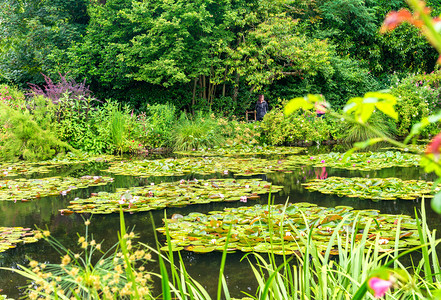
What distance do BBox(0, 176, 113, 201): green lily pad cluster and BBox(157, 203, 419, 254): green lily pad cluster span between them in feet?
7.35

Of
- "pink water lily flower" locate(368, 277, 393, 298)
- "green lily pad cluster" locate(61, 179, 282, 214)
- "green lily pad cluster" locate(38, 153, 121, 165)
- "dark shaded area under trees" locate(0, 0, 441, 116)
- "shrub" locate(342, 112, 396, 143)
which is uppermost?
"dark shaded area under trees" locate(0, 0, 441, 116)

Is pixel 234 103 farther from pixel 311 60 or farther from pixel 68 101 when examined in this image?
pixel 68 101

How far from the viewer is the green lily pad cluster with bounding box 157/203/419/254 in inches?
121

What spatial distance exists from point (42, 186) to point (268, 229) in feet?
11.5

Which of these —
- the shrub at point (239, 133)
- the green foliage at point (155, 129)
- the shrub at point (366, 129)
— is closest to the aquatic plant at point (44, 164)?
the green foliage at point (155, 129)

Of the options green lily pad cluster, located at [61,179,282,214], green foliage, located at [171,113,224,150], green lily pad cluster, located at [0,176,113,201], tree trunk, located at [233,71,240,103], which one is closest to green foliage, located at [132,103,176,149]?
green foliage, located at [171,113,224,150]

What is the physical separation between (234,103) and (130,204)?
970 cm

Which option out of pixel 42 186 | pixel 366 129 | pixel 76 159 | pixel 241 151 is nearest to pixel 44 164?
pixel 76 159

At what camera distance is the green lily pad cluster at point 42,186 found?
16.6ft

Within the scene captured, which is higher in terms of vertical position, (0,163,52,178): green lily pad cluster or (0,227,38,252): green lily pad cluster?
(0,227,38,252): green lily pad cluster

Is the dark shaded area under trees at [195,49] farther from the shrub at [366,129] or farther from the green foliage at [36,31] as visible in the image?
the shrub at [366,129]

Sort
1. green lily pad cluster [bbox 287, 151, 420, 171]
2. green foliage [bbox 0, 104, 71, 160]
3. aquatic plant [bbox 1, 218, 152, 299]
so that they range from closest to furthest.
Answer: aquatic plant [bbox 1, 218, 152, 299] < green lily pad cluster [bbox 287, 151, 420, 171] < green foliage [bbox 0, 104, 71, 160]

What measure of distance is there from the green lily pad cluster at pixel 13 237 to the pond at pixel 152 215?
0.05 meters

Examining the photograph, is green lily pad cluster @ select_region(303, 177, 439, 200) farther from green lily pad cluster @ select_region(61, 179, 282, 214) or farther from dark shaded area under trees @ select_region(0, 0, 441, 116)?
dark shaded area under trees @ select_region(0, 0, 441, 116)
